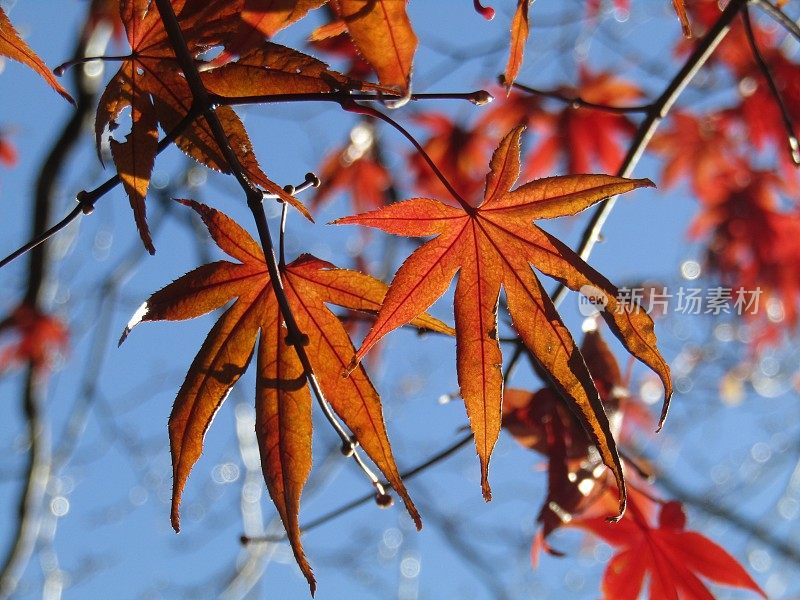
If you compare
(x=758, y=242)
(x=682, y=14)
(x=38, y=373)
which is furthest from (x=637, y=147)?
(x=38, y=373)

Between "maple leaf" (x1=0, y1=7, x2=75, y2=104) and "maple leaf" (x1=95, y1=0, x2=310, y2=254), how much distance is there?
0.16 ft

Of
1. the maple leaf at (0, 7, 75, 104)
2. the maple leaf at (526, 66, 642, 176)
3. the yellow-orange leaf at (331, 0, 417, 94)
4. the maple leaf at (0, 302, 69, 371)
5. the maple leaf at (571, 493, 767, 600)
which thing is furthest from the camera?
the maple leaf at (0, 302, 69, 371)

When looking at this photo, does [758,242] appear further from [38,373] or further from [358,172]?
[38,373]

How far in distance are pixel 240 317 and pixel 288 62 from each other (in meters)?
0.24

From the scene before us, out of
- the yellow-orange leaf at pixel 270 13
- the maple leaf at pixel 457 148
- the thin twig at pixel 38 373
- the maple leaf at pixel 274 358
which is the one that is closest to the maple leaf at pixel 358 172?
the maple leaf at pixel 457 148

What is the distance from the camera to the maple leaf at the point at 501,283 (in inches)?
25.9

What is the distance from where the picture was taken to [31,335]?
2768mm

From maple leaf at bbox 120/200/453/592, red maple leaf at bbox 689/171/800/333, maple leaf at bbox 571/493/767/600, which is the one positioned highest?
red maple leaf at bbox 689/171/800/333

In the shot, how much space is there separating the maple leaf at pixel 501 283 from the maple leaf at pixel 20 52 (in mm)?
301

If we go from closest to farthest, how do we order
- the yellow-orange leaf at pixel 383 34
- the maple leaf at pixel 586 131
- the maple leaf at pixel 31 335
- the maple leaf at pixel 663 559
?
the yellow-orange leaf at pixel 383 34
the maple leaf at pixel 663 559
the maple leaf at pixel 586 131
the maple leaf at pixel 31 335

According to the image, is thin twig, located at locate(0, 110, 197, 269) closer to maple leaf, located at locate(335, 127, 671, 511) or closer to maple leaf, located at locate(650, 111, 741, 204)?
maple leaf, located at locate(335, 127, 671, 511)

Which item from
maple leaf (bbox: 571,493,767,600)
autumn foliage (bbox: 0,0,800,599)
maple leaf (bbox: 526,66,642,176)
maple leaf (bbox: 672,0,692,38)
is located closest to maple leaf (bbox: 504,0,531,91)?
autumn foliage (bbox: 0,0,800,599)

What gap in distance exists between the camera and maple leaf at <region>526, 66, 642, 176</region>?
1.93 metres

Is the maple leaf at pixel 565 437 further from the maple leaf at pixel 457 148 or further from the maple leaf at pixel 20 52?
the maple leaf at pixel 457 148
